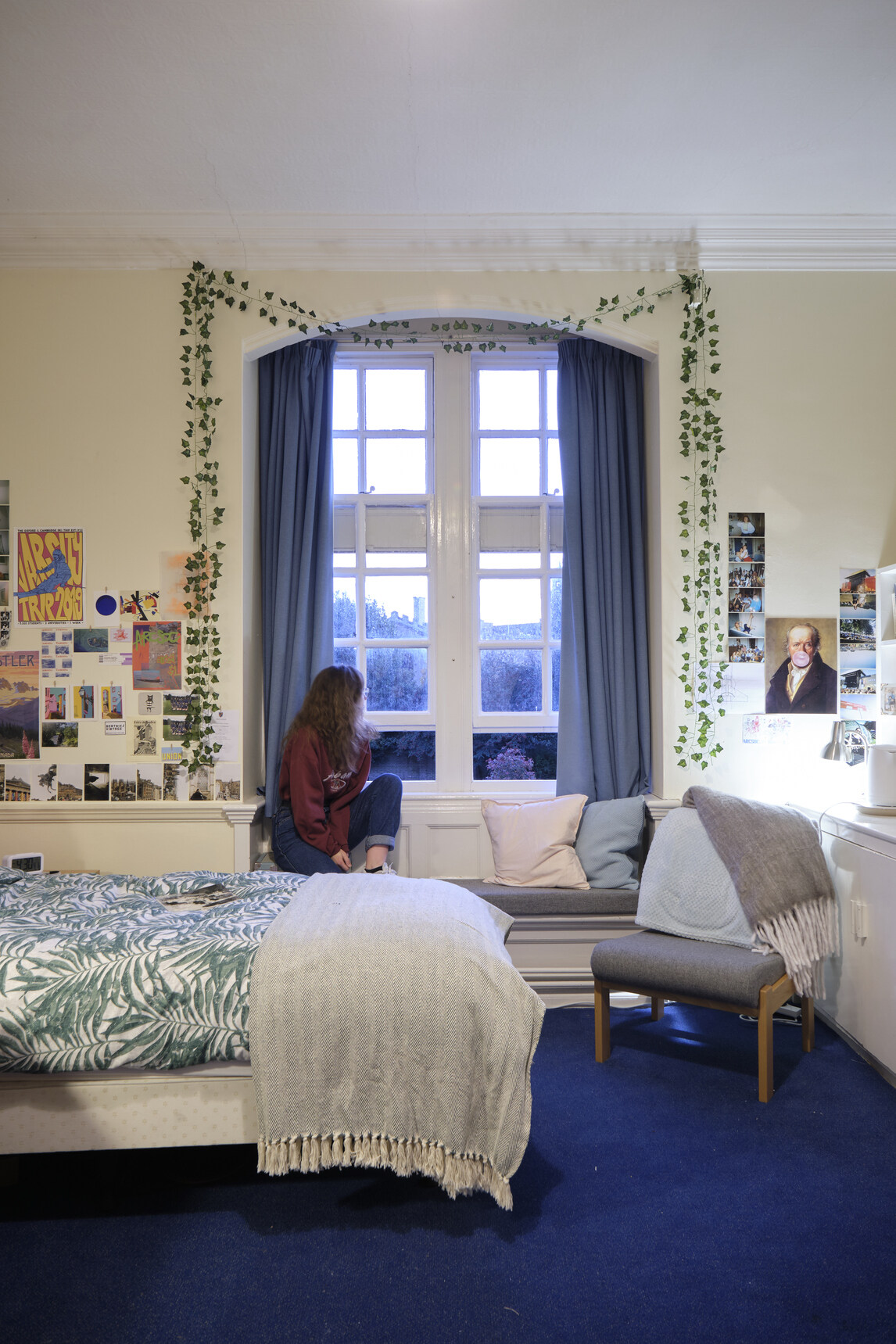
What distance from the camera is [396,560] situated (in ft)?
14.6

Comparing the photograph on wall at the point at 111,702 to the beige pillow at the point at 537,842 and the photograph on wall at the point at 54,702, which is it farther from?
the beige pillow at the point at 537,842

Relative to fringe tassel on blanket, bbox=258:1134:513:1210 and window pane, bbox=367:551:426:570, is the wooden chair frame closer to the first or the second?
fringe tassel on blanket, bbox=258:1134:513:1210

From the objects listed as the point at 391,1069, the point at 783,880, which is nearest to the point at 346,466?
the point at 783,880

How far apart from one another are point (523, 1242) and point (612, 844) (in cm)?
192

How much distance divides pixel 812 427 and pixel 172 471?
2.80 metres

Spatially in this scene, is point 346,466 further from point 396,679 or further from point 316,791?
point 316,791

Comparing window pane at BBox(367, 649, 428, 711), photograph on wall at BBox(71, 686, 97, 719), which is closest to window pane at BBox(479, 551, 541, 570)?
window pane at BBox(367, 649, 428, 711)

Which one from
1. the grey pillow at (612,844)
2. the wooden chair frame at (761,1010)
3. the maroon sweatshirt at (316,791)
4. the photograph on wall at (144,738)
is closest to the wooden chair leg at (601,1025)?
the wooden chair frame at (761,1010)

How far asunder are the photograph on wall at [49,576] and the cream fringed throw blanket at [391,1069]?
2194 millimetres

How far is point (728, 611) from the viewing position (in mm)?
3893

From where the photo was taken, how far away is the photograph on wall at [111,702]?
12.5ft

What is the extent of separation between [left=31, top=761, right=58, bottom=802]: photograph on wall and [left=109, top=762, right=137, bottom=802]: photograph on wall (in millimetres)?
240

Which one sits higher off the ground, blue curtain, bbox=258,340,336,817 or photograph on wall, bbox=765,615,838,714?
blue curtain, bbox=258,340,336,817

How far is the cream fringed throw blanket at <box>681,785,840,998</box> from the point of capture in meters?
3.17
